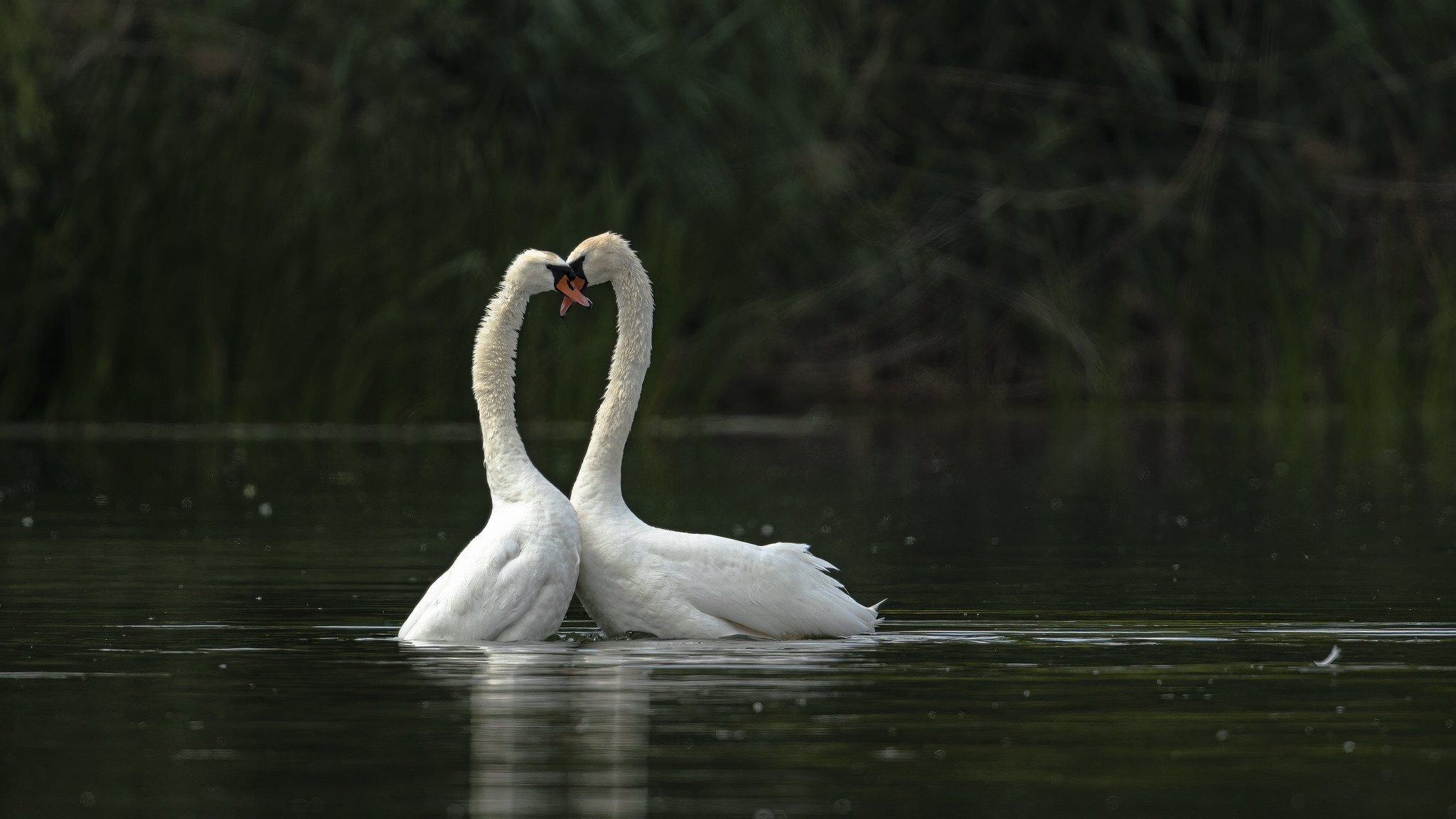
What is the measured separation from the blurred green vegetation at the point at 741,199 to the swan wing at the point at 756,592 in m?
12.1

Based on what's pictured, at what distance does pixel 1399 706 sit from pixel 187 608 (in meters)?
4.56

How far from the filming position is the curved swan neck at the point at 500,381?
30.1 ft

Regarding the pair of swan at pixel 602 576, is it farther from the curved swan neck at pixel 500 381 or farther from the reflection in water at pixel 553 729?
the reflection in water at pixel 553 729

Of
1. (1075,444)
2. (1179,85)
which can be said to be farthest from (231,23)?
(1179,85)

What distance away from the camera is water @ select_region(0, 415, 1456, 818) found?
225 inches

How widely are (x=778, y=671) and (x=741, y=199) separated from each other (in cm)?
1783

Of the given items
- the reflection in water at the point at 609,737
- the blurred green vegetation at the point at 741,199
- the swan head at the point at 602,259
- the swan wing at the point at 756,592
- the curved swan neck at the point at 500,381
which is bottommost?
the reflection in water at the point at 609,737

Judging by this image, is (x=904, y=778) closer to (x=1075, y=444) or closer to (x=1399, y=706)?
(x=1399, y=706)

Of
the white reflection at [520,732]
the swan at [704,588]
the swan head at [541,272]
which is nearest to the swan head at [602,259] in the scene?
the swan head at [541,272]

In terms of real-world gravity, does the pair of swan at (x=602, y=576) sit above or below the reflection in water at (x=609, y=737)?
above

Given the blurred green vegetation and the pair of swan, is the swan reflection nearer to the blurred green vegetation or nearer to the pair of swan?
the pair of swan

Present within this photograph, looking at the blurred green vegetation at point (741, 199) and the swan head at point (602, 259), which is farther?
the blurred green vegetation at point (741, 199)

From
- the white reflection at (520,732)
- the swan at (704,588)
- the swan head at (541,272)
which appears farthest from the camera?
the swan head at (541,272)

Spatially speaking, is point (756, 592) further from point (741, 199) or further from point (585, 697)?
point (741, 199)
